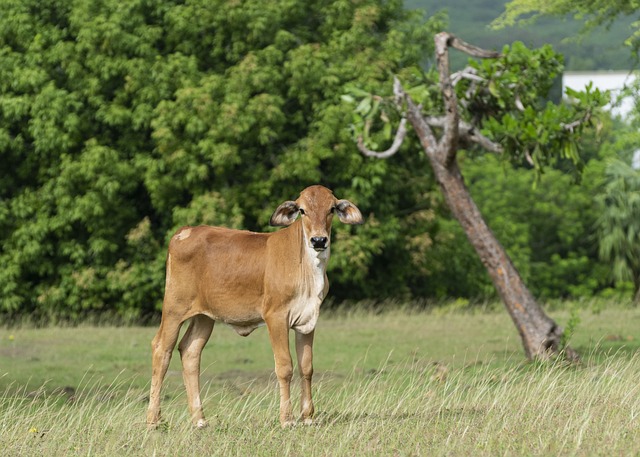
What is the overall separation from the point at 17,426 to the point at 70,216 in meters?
17.9

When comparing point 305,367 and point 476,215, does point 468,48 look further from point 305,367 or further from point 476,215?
point 305,367

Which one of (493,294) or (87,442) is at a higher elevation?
(87,442)

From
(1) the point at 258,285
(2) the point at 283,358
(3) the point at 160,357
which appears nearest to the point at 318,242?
(1) the point at 258,285

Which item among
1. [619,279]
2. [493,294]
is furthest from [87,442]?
[619,279]

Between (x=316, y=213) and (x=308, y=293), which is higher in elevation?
(x=316, y=213)

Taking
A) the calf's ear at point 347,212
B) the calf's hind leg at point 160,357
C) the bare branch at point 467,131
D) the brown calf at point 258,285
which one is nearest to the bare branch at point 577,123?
the bare branch at point 467,131

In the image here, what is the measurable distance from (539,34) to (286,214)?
9634cm

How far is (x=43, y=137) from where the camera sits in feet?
89.4

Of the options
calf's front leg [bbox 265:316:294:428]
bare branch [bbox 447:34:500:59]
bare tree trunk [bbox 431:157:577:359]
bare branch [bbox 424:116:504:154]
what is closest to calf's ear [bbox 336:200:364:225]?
calf's front leg [bbox 265:316:294:428]

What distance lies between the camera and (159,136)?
87.7ft

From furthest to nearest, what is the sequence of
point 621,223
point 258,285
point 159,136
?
point 621,223
point 159,136
point 258,285

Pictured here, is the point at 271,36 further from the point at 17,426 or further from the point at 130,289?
the point at 17,426

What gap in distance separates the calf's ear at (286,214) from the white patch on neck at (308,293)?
0.64 ft

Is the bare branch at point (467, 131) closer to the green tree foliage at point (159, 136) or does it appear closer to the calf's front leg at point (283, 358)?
the green tree foliage at point (159, 136)
